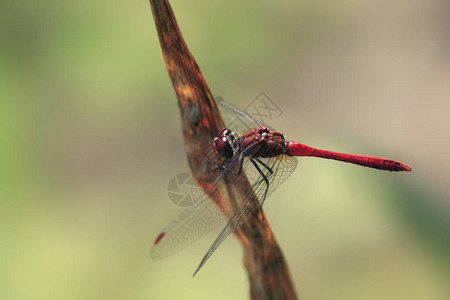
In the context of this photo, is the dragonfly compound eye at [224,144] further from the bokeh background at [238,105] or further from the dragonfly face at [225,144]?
the bokeh background at [238,105]

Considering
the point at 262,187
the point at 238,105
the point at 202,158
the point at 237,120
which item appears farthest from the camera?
the point at 238,105

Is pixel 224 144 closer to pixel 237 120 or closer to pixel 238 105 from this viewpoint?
pixel 237 120

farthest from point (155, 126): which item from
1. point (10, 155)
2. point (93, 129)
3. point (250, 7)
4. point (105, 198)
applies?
point (250, 7)

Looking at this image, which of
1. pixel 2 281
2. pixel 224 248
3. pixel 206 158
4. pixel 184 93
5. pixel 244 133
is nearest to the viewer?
pixel 184 93

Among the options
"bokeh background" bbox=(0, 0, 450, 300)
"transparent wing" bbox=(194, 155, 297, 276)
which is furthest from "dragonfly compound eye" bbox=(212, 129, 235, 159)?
"bokeh background" bbox=(0, 0, 450, 300)

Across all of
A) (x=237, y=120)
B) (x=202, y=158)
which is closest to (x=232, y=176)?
(x=202, y=158)

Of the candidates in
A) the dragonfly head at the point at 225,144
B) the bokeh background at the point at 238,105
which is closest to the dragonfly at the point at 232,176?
the dragonfly head at the point at 225,144

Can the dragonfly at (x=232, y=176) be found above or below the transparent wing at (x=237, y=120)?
below

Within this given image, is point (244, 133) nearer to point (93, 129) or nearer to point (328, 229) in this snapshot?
point (328, 229)
